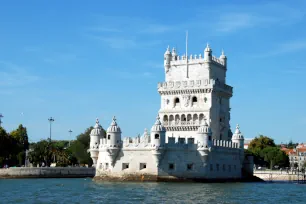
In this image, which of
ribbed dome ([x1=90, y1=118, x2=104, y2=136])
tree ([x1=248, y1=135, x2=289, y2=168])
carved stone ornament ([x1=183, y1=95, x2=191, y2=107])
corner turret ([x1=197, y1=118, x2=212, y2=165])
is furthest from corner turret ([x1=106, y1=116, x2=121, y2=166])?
tree ([x1=248, y1=135, x2=289, y2=168])

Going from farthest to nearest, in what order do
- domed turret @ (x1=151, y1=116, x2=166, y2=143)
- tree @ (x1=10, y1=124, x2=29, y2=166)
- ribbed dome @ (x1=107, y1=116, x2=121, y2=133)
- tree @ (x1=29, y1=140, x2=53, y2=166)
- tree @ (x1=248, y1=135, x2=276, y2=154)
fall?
tree @ (x1=248, y1=135, x2=276, y2=154), tree @ (x1=10, y1=124, x2=29, y2=166), tree @ (x1=29, y1=140, x2=53, y2=166), ribbed dome @ (x1=107, y1=116, x2=121, y2=133), domed turret @ (x1=151, y1=116, x2=166, y2=143)

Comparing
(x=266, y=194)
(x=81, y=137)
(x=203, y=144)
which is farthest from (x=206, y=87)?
(x=81, y=137)

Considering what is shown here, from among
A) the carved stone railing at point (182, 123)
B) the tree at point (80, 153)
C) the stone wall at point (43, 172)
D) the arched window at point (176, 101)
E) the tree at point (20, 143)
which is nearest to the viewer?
the carved stone railing at point (182, 123)

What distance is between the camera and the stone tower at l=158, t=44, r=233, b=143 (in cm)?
7856

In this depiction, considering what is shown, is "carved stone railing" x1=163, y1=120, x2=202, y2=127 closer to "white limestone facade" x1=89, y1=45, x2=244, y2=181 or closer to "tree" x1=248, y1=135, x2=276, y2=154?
"white limestone facade" x1=89, y1=45, x2=244, y2=181

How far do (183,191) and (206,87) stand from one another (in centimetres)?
2454

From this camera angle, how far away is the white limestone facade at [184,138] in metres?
68.2

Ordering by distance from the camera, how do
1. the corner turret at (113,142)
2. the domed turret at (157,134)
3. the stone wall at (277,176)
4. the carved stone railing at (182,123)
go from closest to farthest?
the domed turret at (157,134), the corner turret at (113,142), the carved stone railing at (182,123), the stone wall at (277,176)

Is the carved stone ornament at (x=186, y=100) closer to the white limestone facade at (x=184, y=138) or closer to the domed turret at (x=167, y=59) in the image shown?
the white limestone facade at (x=184, y=138)

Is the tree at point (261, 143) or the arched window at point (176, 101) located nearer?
the arched window at point (176, 101)

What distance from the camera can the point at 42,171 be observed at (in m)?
93.7

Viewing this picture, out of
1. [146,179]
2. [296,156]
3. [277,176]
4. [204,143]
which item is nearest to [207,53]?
[204,143]

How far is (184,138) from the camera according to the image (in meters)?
77.6

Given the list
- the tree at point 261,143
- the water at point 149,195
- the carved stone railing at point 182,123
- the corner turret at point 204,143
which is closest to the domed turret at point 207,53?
the carved stone railing at point 182,123
